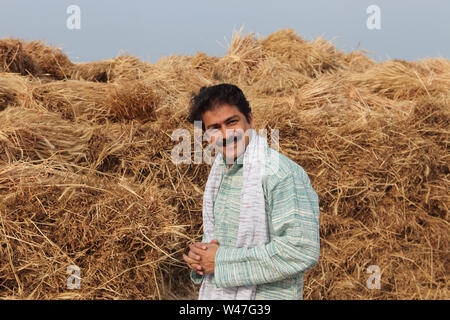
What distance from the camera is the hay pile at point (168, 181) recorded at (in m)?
2.22

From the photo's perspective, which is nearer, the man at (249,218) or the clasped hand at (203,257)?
the man at (249,218)

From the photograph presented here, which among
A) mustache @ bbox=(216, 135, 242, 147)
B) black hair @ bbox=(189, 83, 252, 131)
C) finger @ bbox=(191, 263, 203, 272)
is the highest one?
black hair @ bbox=(189, 83, 252, 131)

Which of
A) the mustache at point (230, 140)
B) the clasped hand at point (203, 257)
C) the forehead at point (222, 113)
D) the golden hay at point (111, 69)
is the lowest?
the clasped hand at point (203, 257)

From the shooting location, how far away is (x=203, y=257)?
133 cm

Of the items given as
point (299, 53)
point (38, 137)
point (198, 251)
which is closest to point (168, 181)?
point (38, 137)

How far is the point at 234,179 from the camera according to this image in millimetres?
1420

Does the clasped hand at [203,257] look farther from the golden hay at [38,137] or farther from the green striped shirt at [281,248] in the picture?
the golden hay at [38,137]

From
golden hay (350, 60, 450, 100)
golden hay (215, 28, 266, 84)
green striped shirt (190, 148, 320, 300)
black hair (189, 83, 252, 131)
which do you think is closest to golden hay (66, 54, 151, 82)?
golden hay (215, 28, 266, 84)

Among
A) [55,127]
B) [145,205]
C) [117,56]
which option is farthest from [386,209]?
[117,56]

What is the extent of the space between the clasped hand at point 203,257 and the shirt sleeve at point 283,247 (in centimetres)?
6

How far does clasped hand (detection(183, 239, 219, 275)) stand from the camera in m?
1.32

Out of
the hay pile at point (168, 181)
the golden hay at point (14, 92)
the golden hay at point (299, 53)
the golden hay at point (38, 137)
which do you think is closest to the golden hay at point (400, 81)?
the hay pile at point (168, 181)

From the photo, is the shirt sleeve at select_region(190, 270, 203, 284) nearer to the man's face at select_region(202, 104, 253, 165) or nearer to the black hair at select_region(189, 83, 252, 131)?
the man's face at select_region(202, 104, 253, 165)

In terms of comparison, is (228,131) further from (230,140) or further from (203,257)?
(203,257)
